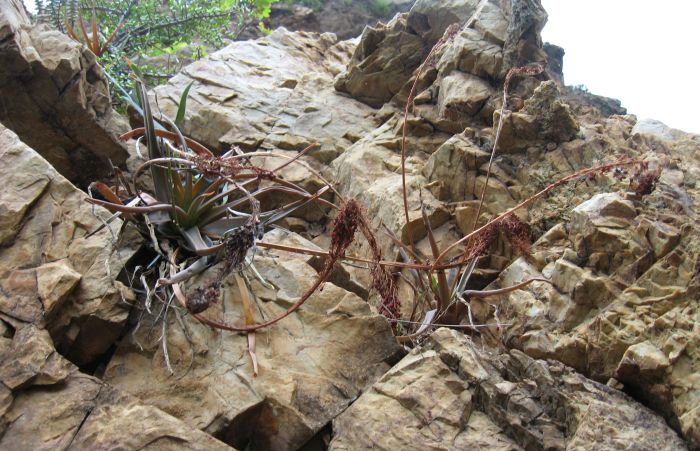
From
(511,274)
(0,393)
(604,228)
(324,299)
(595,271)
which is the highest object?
(604,228)

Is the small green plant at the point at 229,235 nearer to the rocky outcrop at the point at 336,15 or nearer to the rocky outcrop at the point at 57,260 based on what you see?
the rocky outcrop at the point at 57,260

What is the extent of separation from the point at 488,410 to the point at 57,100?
3883 millimetres

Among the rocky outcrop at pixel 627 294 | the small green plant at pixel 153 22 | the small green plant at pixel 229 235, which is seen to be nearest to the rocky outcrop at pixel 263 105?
the small green plant at pixel 153 22

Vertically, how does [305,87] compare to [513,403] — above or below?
above

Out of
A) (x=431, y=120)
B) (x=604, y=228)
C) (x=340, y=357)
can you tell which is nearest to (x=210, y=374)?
(x=340, y=357)

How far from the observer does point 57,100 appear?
452cm

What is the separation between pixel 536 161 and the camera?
15.5 feet

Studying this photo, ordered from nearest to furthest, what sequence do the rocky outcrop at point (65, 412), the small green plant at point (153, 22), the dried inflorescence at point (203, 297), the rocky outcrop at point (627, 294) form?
the rocky outcrop at point (65, 412), the dried inflorescence at point (203, 297), the rocky outcrop at point (627, 294), the small green plant at point (153, 22)

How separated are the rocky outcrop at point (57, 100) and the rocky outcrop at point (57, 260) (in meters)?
0.98

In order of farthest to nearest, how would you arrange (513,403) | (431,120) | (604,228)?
(431,120) → (604,228) → (513,403)

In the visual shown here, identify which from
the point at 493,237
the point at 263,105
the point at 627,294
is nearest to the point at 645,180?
the point at 627,294

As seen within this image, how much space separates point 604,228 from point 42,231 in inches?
128

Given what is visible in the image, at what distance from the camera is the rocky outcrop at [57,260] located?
9.62ft

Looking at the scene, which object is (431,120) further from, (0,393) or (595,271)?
(0,393)
